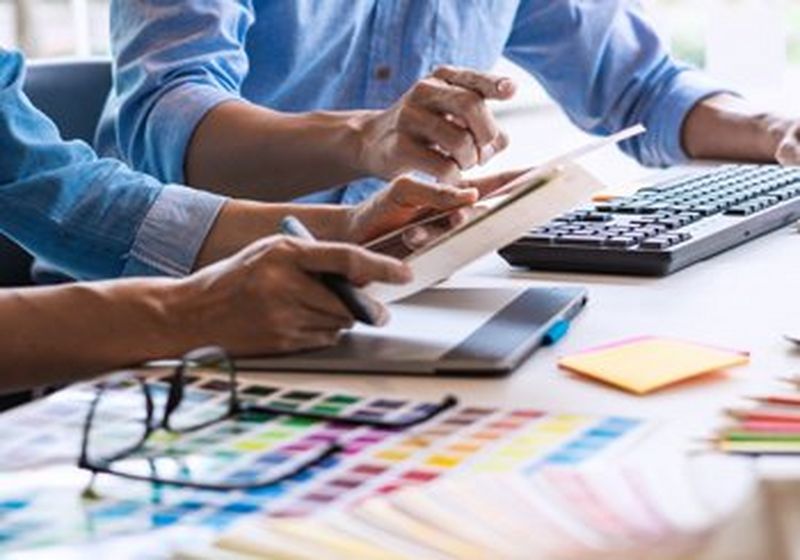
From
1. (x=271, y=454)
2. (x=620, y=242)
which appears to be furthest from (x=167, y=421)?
(x=620, y=242)

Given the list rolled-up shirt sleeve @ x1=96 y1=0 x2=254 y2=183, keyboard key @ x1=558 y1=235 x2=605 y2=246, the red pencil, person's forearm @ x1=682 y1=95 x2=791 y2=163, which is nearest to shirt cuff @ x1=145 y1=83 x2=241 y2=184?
rolled-up shirt sleeve @ x1=96 y1=0 x2=254 y2=183

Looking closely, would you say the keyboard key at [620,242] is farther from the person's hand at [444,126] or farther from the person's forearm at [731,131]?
the person's forearm at [731,131]

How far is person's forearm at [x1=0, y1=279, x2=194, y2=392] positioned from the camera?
93 centimetres

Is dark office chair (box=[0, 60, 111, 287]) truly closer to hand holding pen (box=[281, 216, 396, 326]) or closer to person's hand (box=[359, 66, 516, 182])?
person's hand (box=[359, 66, 516, 182])

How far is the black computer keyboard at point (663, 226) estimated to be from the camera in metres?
1.20

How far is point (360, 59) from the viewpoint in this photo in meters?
1.65

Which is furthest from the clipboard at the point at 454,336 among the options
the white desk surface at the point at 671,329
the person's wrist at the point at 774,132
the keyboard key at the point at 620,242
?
the person's wrist at the point at 774,132

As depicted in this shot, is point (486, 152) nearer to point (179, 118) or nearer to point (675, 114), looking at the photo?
point (179, 118)

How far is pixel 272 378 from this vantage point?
911 millimetres

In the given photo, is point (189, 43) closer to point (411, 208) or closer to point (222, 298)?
point (411, 208)

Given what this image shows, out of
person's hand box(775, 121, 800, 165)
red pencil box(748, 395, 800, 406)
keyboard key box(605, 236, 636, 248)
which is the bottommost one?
person's hand box(775, 121, 800, 165)

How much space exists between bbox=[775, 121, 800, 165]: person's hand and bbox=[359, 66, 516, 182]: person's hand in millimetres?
479

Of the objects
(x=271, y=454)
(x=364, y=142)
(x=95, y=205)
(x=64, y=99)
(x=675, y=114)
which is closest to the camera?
(x=271, y=454)

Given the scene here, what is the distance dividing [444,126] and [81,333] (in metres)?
0.45
